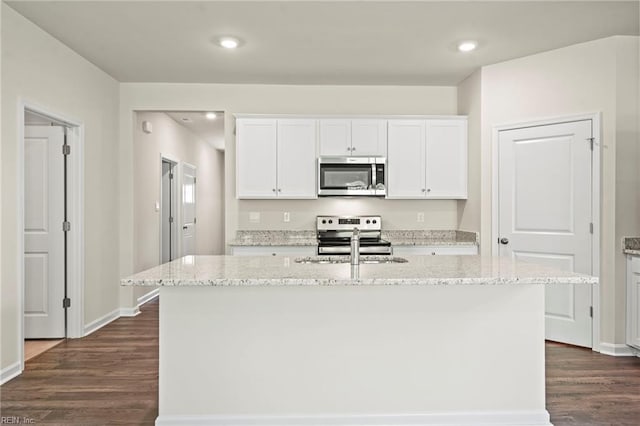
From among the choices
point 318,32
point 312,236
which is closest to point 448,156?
point 312,236

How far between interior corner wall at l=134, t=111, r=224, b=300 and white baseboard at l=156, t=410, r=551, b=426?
125 inches

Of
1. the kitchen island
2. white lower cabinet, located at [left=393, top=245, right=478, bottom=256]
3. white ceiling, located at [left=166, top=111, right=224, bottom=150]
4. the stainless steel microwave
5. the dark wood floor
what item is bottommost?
the dark wood floor

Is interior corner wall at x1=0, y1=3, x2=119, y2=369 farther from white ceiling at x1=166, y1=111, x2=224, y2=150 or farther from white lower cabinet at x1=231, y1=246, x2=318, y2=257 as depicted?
white lower cabinet at x1=231, y1=246, x2=318, y2=257

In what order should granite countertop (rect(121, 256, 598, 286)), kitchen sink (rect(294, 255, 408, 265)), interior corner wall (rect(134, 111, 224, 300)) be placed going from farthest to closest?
interior corner wall (rect(134, 111, 224, 300)) → kitchen sink (rect(294, 255, 408, 265)) → granite countertop (rect(121, 256, 598, 286))

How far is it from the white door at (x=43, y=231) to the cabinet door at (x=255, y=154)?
165cm

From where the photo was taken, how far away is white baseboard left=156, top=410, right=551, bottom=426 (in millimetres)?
2287

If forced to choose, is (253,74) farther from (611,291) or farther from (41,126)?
(611,291)

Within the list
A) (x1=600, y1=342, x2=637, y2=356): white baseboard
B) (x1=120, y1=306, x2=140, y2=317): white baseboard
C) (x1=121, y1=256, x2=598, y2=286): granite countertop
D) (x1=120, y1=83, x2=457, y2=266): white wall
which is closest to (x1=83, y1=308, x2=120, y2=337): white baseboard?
(x1=120, y1=306, x2=140, y2=317): white baseboard

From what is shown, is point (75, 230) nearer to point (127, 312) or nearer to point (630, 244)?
point (127, 312)

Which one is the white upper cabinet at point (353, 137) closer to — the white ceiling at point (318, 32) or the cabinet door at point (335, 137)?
the cabinet door at point (335, 137)

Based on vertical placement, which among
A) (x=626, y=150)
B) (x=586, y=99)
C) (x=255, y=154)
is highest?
(x=586, y=99)

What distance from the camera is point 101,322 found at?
447cm

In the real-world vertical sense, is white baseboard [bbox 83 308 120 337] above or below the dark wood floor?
above

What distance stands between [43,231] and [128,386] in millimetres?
1929
